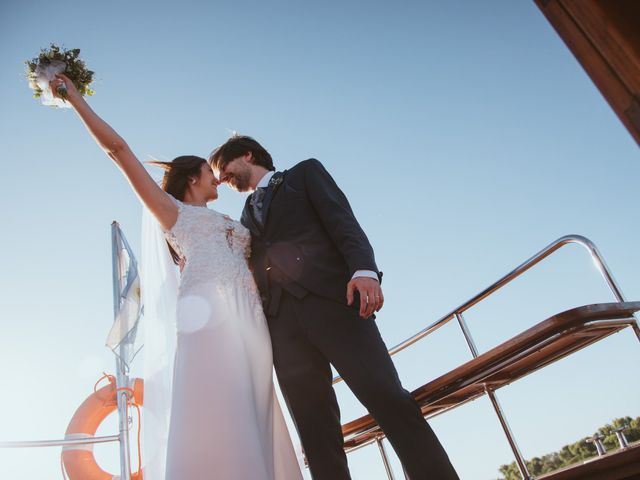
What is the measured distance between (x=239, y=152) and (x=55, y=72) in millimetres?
914

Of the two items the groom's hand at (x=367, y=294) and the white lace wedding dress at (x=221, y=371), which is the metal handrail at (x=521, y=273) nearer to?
the white lace wedding dress at (x=221, y=371)

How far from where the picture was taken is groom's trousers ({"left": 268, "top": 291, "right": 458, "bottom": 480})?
1488 millimetres

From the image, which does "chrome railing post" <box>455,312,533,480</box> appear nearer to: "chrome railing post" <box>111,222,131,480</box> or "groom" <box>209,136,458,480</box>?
"groom" <box>209,136,458,480</box>

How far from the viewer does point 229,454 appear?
166cm

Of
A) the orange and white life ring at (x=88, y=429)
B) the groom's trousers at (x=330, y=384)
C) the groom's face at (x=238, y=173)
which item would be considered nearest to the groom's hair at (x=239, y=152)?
the groom's face at (x=238, y=173)

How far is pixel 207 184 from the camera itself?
259 centimetres

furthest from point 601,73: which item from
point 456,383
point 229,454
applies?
point 229,454

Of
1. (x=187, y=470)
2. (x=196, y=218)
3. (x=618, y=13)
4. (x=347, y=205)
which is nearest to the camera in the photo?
(x=618, y=13)

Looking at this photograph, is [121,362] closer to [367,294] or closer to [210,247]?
[210,247]

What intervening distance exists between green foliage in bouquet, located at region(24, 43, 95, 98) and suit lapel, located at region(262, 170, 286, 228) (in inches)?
39.1

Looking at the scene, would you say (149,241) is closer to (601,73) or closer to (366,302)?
(366,302)

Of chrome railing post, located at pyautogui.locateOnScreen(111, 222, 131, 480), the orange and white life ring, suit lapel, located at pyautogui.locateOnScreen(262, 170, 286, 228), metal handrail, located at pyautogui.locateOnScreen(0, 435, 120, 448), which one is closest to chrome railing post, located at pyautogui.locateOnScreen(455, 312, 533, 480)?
suit lapel, located at pyautogui.locateOnScreen(262, 170, 286, 228)

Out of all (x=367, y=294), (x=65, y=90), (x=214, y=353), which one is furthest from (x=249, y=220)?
(x=65, y=90)

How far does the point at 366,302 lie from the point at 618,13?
1.17 meters
